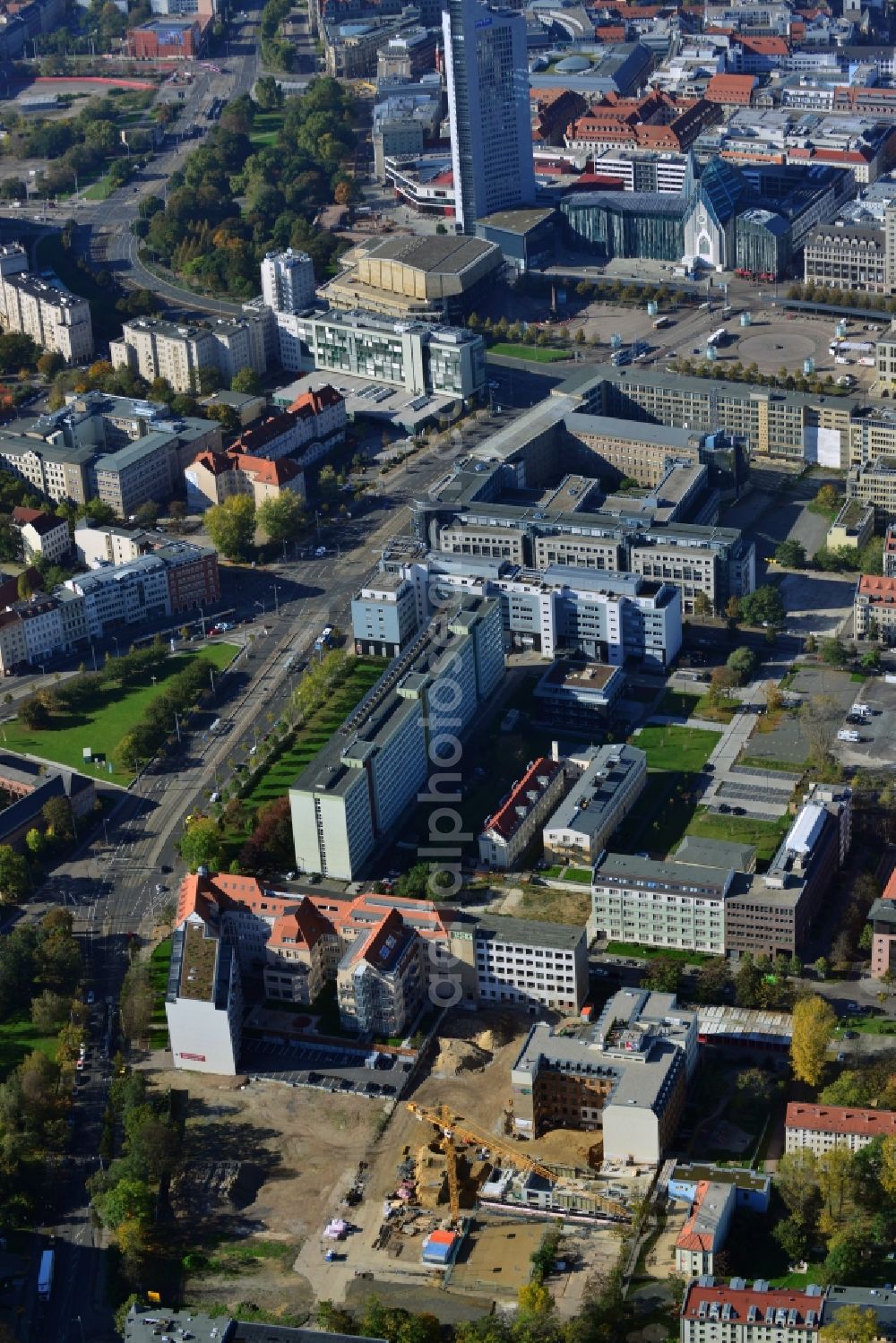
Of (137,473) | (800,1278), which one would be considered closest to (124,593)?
(137,473)

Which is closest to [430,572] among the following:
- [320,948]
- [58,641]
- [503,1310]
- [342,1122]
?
[58,641]

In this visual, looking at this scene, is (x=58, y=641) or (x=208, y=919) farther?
(x=58, y=641)

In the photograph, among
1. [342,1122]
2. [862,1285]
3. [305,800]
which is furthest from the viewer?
[305,800]

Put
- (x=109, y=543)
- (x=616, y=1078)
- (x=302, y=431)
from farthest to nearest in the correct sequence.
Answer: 1. (x=302, y=431)
2. (x=109, y=543)
3. (x=616, y=1078)

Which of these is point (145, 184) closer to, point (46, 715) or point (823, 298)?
point (823, 298)

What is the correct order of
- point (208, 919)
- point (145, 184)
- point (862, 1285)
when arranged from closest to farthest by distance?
point (862, 1285)
point (208, 919)
point (145, 184)

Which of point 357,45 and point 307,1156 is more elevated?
point 357,45

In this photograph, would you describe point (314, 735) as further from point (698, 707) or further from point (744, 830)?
point (744, 830)
